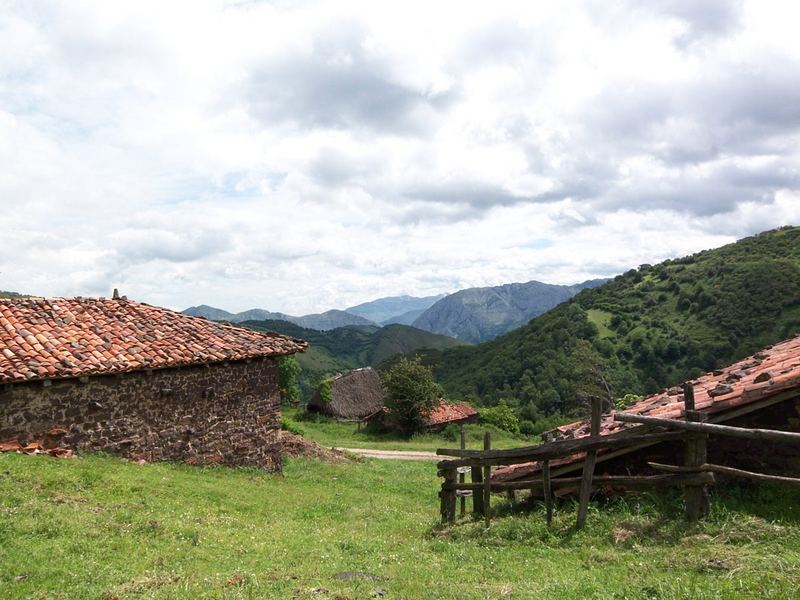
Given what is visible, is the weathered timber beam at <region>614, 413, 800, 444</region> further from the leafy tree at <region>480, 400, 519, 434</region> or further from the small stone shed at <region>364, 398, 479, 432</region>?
the leafy tree at <region>480, 400, 519, 434</region>

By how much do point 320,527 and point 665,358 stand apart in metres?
82.1

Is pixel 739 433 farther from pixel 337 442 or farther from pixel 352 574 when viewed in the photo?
pixel 337 442

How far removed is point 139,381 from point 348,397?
44.5 m

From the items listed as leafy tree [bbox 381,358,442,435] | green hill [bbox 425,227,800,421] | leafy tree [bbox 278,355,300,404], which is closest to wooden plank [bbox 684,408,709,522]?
leafy tree [bbox 381,358,442,435]

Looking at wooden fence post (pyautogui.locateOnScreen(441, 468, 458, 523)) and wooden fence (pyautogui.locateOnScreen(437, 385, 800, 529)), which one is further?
wooden fence post (pyautogui.locateOnScreen(441, 468, 458, 523))

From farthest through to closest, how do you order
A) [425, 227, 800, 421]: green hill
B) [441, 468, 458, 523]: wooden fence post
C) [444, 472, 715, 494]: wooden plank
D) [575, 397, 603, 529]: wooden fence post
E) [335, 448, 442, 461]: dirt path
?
1. [425, 227, 800, 421]: green hill
2. [335, 448, 442, 461]: dirt path
3. [441, 468, 458, 523]: wooden fence post
4. [575, 397, 603, 529]: wooden fence post
5. [444, 472, 715, 494]: wooden plank

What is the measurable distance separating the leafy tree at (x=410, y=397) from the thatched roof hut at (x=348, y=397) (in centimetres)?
839

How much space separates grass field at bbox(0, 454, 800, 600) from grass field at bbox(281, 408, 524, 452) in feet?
94.4

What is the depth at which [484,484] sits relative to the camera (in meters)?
10.9

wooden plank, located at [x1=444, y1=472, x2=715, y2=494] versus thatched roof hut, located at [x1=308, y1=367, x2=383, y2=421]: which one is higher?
wooden plank, located at [x1=444, y1=472, x2=715, y2=494]

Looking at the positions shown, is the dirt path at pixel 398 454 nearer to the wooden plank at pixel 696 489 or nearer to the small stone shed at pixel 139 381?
the small stone shed at pixel 139 381

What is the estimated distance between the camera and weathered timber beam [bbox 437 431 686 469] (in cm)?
867

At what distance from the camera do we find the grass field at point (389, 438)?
4106 centimetres

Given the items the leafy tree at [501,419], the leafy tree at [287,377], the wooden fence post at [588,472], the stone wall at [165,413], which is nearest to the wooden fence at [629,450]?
the wooden fence post at [588,472]
